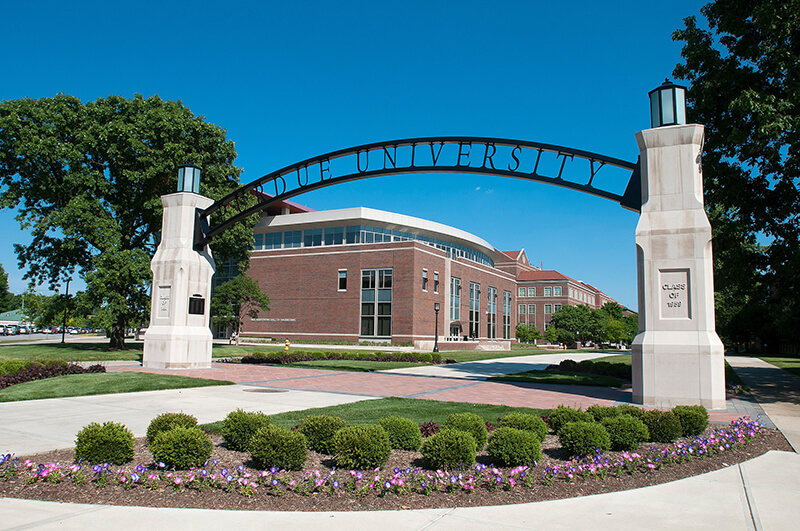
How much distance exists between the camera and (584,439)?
6.41 meters

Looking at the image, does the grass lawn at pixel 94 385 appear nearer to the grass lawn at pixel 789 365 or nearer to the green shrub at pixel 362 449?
the green shrub at pixel 362 449

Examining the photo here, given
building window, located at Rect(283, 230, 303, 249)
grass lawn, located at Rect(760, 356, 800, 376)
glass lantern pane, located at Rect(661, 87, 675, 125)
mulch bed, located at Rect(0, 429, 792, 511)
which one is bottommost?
grass lawn, located at Rect(760, 356, 800, 376)

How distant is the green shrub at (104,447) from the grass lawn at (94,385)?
686cm

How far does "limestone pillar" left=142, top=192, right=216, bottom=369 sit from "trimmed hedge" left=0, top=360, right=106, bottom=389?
8.30 feet

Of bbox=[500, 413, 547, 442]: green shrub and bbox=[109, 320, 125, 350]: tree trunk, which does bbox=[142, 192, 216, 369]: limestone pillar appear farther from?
bbox=[500, 413, 547, 442]: green shrub

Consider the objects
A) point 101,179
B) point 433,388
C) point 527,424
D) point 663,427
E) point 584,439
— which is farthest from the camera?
point 101,179

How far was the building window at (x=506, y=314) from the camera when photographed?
259 ft

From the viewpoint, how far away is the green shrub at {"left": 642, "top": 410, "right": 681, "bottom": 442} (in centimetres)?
743

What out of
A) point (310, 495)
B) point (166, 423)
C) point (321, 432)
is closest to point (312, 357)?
point (166, 423)

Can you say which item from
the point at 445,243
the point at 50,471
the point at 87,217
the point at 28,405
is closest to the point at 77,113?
the point at 87,217

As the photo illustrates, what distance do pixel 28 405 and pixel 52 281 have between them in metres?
21.9

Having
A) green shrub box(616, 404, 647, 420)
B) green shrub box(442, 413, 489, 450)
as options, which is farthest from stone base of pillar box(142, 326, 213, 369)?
green shrub box(616, 404, 647, 420)

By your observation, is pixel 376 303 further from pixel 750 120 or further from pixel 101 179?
pixel 750 120

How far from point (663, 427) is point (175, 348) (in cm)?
1609
